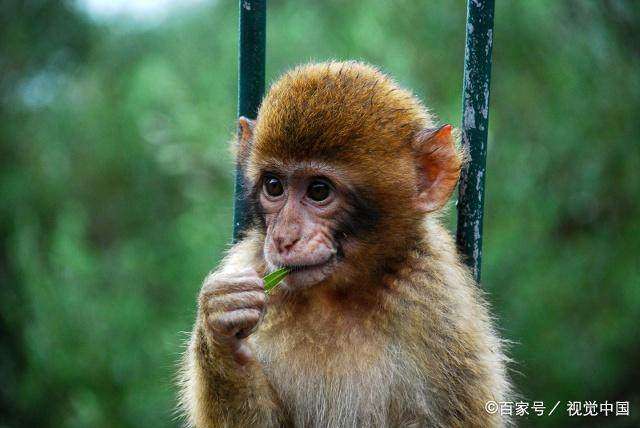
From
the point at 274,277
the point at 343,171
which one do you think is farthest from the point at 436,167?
the point at 274,277

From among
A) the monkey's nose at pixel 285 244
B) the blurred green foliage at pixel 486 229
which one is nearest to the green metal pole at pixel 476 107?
the monkey's nose at pixel 285 244

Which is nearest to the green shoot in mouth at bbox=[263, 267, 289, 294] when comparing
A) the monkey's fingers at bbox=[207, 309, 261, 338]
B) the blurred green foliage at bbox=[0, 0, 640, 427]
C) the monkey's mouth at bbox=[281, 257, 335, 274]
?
the monkey's mouth at bbox=[281, 257, 335, 274]

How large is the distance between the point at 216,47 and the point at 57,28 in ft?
8.21

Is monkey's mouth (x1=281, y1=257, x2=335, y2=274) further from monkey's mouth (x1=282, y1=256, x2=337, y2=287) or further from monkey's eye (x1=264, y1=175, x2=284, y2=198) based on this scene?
monkey's eye (x1=264, y1=175, x2=284, y2=198)

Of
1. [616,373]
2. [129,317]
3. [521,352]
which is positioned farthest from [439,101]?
[129,317]

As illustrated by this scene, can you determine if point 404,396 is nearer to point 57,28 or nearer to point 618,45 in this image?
point 618,45

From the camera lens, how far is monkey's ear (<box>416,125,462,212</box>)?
9.29 feet

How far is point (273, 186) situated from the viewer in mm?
2912

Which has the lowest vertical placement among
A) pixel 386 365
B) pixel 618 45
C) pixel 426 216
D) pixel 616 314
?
pixel 616 314

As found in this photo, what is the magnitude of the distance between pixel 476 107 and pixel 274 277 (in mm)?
847

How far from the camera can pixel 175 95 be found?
27.9 feet

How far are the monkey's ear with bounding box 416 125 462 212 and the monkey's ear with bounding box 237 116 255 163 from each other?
1.97 feet

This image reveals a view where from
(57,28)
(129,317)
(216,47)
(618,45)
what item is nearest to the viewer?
(618,45)

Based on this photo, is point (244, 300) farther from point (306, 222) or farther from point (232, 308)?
point (306, 222)
